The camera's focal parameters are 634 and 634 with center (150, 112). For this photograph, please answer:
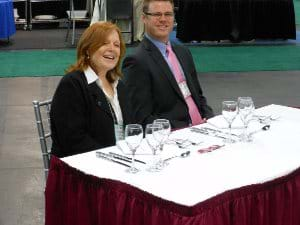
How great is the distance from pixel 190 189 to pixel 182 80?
1612mm

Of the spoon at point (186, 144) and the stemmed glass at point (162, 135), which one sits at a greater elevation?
the stemmed glass at point (162, 135)

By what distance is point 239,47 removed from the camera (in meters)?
11.8

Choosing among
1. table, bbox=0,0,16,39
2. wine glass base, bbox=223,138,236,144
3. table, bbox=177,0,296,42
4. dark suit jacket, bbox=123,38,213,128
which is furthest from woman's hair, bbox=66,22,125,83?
table, bbox=0,0,16,39

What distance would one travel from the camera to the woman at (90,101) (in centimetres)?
320

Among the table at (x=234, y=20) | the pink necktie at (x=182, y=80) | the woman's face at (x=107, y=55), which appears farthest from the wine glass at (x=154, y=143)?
the table at (x=234, y=20)

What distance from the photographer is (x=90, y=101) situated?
3256 millimetres

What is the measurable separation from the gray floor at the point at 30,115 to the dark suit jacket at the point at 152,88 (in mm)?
1094

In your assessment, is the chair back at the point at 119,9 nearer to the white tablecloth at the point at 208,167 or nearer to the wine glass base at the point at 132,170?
the white tablecloth at the point at 208,167

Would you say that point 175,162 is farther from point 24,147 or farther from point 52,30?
point 52,30

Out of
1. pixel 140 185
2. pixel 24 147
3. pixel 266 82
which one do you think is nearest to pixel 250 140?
pixel 140 185

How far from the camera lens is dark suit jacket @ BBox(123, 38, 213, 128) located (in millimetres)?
3789

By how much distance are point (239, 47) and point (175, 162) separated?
9307 millimetres

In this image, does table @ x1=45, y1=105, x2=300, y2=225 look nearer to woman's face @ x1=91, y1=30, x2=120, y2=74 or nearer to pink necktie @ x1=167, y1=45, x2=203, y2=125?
woman's face @ x1=91, y1=30, x2=120, y2=74

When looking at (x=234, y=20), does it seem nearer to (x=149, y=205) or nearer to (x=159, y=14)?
(x=159, y=14)
